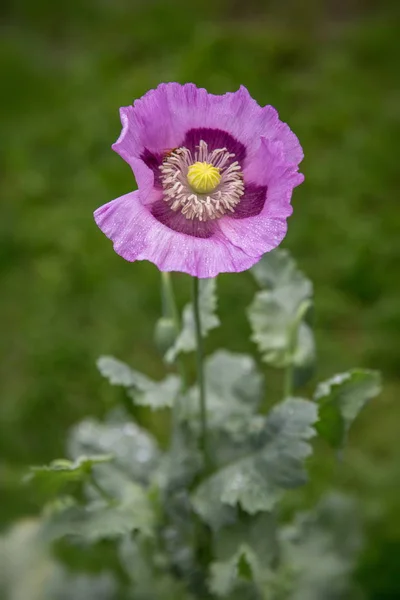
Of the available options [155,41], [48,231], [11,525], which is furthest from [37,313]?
[155,41]

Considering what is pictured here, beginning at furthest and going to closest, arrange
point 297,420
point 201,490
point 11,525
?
point 11,525 < point 201,490 < point 297,420

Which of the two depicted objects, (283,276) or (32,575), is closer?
(283,276)

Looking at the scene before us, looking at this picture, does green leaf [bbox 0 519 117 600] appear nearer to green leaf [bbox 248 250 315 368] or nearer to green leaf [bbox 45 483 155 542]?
green leaf [bbox 45 483 155 542]

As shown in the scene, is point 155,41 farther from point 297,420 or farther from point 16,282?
point 297,420

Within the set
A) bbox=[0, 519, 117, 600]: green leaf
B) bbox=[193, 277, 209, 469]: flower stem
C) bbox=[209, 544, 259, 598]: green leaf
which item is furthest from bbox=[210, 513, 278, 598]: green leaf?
bbox=[0, 519, 117, 600]: green leaf

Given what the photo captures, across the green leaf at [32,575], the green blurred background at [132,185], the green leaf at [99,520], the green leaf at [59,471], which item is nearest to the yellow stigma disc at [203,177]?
the green leaf at [59,471]

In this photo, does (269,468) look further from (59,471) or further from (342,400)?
(59,471)

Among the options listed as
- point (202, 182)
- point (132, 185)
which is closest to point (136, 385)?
point (202, 182)
